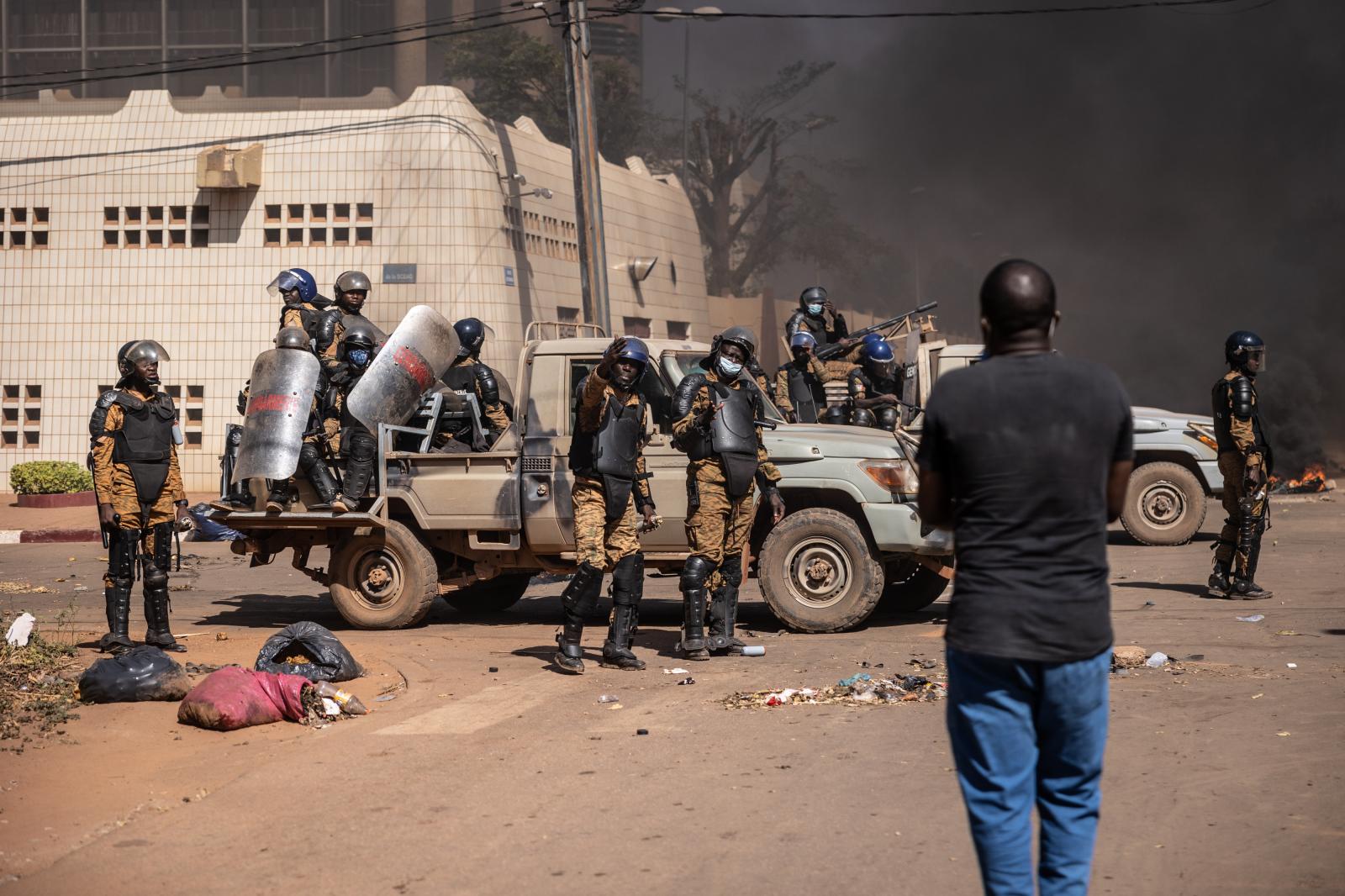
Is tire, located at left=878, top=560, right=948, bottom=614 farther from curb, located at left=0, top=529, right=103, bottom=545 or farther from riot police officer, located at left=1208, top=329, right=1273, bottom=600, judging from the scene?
curb, located at left=0, top=529, right=103, bottom=545

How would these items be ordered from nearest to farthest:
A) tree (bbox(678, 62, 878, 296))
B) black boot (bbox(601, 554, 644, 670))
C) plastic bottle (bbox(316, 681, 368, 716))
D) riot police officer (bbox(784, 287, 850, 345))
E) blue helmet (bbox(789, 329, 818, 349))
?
plastic bottle (bbox(316, 681, 368, 716)), black boot (bbox(601, 554, 644, 670)), blue helmet (bbox(789, 329, 818, 349)), riot police officer (bbox(784, 287, 850, 345)), tree (bbox(678, 62, 878, 296))

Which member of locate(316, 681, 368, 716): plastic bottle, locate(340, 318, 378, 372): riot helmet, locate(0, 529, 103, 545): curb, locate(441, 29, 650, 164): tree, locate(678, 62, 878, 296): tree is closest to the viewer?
locate(316, 681, 368, 716): plastic bottle

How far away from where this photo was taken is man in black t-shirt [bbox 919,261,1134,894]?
10.9 ft

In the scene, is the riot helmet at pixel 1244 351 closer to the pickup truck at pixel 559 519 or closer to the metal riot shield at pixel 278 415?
the pickup truck at pixel 559 519

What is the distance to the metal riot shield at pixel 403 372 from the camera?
33.7 feet

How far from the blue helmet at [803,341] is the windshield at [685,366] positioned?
2415 mm

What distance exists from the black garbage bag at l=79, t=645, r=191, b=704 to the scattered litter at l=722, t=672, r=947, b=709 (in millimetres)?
2838

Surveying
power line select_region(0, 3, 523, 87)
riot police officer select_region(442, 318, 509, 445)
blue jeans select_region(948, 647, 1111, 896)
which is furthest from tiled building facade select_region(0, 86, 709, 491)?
blue jeans select_region(948, 647, 1111, 896)

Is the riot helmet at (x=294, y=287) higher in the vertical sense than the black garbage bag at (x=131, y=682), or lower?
higher

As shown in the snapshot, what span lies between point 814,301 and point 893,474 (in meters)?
4.35

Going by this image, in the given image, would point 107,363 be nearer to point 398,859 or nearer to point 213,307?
point 213,307

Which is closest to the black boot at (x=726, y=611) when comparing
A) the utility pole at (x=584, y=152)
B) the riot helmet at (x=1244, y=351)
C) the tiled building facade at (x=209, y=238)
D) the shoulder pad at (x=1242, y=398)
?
the shoulder pad at (x=1242, y=398)

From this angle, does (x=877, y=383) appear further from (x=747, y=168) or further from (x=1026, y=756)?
(x=747, y=168)

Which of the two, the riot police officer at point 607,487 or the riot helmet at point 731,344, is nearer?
the riot police officer at point 607,487
